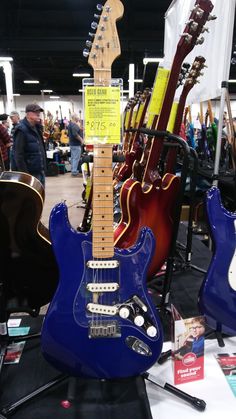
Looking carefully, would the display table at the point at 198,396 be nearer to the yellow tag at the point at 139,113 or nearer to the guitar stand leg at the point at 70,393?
the guitar stand leg at the point at 70,393

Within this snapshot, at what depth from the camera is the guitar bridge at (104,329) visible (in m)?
1.08

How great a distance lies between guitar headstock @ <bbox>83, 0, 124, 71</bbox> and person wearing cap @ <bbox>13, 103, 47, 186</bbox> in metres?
2.22

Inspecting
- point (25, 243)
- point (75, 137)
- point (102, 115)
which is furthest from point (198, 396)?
point (75, 137)

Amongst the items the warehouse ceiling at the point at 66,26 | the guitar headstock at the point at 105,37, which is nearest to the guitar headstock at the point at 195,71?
the guitar headstock at the point at 105,37

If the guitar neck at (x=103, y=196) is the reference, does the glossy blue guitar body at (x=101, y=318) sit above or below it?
below

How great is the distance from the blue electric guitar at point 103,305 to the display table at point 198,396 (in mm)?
182

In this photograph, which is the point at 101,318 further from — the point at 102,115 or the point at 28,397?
the point at 102,115

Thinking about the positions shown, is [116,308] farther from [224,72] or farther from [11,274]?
[224,72]

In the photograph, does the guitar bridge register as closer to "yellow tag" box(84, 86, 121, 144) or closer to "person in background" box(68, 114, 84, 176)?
"yellow tag" box(84, 86, 121, 144)

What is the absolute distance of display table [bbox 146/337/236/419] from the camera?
3.72 feet

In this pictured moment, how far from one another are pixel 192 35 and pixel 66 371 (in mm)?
1424

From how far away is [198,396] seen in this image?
1206 mm

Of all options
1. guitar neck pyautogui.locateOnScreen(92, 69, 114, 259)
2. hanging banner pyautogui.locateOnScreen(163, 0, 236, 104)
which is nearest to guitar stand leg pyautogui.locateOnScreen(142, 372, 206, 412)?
guitar neck pyautogui.locateOnScreen(92, 69, 114, 259)

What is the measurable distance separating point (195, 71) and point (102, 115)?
82 centimetres
